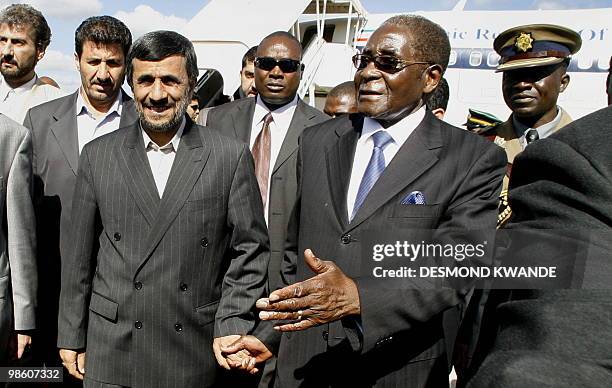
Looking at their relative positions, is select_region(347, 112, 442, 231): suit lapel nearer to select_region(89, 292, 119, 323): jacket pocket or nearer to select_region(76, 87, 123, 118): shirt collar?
select_region(89, 292, 119, 323): jacket pocket

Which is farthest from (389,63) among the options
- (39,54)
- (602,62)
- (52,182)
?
(602,62)

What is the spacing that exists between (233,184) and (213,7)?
18318mm

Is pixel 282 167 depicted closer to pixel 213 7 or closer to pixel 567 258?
pixel 567 258

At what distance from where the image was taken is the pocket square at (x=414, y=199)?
2020 mm

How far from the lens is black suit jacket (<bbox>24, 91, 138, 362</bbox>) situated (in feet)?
9.75

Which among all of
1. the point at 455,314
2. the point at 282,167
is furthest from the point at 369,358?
the point at 282,167

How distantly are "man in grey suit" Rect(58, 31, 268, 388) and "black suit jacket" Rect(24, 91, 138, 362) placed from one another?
633 millimetres

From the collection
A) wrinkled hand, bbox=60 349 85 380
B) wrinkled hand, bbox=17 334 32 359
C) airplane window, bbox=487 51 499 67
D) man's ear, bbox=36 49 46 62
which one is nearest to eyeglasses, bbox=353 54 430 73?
wrinkled hand, bbox=60 349 85 380

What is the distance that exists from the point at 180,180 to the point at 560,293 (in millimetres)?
1761

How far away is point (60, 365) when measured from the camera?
3275mm

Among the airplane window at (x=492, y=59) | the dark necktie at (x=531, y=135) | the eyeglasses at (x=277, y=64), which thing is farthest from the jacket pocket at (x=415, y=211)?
the airplane window at (x=492, y=59)

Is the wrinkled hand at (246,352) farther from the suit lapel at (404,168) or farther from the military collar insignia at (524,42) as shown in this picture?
the military collar insignia at (524,42)

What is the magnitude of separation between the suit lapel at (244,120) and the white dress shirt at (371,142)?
1.39 meters

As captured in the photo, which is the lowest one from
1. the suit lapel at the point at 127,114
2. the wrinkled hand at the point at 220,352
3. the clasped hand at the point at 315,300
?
the wrinkled hand at the point at 220,352
